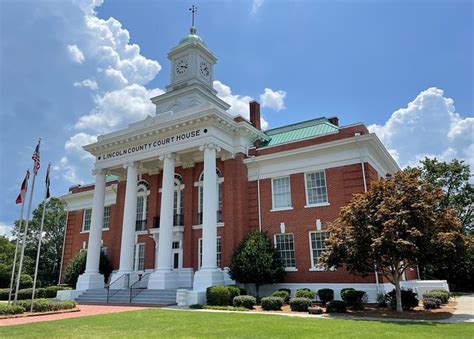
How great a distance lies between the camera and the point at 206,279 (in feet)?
72.1

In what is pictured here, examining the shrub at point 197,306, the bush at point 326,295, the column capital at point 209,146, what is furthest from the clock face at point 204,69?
the bush at point 326,295

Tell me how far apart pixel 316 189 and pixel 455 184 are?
2586cm

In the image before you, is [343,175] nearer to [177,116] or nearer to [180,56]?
[177,116]

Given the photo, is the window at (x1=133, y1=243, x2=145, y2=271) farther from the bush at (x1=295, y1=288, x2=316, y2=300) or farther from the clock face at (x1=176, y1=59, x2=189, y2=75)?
the clock face at (x1=176, y1=59, x2=189, y2=75)

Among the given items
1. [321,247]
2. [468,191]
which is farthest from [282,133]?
[468,191]

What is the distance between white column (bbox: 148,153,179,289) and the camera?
23.5 m

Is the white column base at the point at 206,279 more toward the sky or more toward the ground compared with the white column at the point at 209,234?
more toward the ground

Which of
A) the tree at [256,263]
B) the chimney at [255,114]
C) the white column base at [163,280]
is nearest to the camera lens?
the tree at [256,263]

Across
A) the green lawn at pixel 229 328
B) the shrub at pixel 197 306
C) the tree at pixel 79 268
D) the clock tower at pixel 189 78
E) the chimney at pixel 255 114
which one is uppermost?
the clock tower at pixel 189 78

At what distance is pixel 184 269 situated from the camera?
26719 mm

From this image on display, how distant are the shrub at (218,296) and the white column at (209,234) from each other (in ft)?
4.73

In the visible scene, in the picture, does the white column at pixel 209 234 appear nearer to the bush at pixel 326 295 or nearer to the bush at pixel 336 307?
the bush at pixel 326 295

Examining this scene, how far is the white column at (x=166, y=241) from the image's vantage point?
77.2 feet

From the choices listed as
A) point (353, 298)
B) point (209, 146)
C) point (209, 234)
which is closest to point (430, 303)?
point (353, 298)
